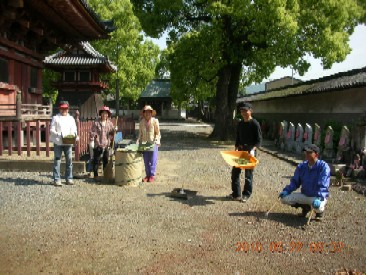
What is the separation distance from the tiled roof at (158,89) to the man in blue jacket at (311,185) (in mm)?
47065

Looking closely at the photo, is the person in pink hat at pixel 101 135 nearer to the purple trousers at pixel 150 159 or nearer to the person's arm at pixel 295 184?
the purple trousers at pixel 150 159

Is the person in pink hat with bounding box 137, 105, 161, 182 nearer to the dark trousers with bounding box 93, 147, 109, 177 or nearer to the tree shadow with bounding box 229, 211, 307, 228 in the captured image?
the dark trousers with bounding box 93, 147, 109, 177

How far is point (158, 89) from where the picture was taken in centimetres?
5391

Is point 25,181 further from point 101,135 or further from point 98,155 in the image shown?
point 101,135

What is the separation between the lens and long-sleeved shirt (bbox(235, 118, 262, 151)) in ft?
21.9

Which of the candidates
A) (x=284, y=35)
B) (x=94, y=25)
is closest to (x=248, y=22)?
(x=284, y=35)

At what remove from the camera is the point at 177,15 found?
64.0 feet

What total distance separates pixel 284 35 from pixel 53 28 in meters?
9.66

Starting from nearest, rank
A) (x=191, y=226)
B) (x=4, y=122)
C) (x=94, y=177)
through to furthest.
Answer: (x=191, y=226) < (x=94, y=177) < (x=4, y=122)

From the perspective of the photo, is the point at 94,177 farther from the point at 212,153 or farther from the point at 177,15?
the point at 177,15

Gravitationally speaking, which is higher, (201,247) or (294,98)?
(294,98)

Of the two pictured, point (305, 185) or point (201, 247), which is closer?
point (201, 247)
